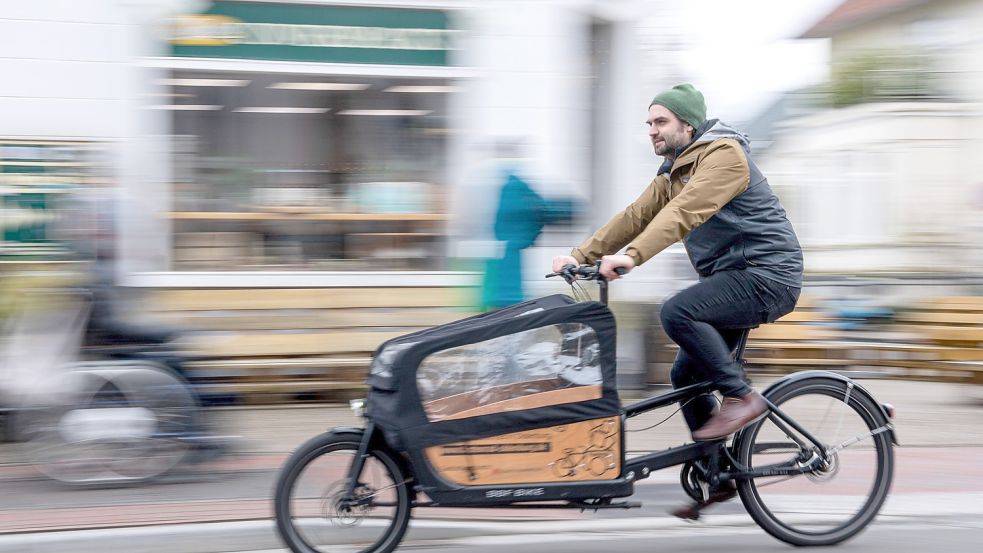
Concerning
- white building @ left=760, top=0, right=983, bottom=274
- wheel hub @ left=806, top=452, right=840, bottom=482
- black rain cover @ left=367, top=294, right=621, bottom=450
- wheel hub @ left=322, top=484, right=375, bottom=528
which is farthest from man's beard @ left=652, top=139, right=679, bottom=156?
white building @ left=760, top=0, right=983, bottom=274

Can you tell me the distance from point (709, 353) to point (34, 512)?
316 cm

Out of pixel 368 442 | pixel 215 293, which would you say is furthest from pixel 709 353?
pixel 215 293

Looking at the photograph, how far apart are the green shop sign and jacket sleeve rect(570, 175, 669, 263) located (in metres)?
4.93

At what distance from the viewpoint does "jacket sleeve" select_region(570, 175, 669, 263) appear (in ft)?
15.7

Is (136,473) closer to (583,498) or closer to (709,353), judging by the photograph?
(583,498)

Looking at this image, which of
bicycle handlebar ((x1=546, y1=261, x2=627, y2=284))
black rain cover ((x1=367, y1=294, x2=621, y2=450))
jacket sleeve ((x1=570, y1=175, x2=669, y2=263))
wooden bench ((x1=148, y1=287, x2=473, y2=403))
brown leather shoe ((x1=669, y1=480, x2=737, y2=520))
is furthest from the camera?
wooden bench ((x1=148, y1=287, x2=473, y2=403))

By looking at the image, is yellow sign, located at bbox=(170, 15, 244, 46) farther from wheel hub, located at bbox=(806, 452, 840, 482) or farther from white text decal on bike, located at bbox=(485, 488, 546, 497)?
wheel hub, located at bbox=(806, 452, 840, 482)

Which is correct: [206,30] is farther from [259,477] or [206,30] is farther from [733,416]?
[733,416]

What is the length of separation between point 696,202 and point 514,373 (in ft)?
3.01

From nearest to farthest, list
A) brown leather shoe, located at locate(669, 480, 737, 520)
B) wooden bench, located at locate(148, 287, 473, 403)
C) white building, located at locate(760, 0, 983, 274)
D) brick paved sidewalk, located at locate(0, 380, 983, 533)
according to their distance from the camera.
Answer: brown leather shoe, located at locate(669, 480, 737, 520), brick paved sidewalk, located at locate(0, 380, 983, 533), wooden bench, located at locate(148, 287, 473, 403), white building, located at locate(760, 0, 983, 274)

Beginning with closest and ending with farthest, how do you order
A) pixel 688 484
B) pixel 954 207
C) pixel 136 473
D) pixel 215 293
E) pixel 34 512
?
pixel 688 484, pixel 34 512, pixel 136 473, pixel 215 293, pixel 954 207

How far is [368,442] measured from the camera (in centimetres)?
422

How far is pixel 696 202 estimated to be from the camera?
14.2ft

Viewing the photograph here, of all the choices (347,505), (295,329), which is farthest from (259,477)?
(295,329)
